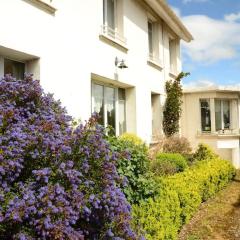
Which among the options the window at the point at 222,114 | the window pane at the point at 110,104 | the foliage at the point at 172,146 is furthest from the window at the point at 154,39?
the window at the point at 222,114

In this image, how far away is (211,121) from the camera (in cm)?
2117

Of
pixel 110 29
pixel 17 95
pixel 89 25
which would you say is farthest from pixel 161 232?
pixel 110 29

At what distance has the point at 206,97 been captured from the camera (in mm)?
21266

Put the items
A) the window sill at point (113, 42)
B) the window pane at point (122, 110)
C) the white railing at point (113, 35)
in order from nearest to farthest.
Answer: the window sill at point (113, 42), the white railing at point (113, 35), the window pane at point (122, 110)

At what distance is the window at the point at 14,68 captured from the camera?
7.49 metres

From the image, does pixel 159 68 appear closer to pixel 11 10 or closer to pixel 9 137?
pixel 11 10

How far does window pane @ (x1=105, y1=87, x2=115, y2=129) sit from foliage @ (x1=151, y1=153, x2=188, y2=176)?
6.32 ft

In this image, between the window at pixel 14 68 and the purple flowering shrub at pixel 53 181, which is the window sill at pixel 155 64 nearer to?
the window at pixel 14 68

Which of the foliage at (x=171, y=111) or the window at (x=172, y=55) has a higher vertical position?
the window at (x=172, y=55)

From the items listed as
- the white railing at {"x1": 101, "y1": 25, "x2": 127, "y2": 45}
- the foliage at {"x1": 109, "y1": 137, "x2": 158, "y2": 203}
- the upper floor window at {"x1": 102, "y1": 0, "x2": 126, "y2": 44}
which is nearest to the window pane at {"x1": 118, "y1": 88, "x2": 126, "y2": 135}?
the white railing at {"x1": 101, "y1": 25, "x2": 127, "y2": 45}

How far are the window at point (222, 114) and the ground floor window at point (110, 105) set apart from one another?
10031mm

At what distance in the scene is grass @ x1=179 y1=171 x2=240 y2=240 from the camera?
313 inches

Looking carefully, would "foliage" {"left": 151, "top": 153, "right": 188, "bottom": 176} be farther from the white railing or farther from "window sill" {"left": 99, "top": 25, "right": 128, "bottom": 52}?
the white railing

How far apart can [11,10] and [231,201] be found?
325 inches
